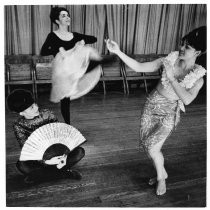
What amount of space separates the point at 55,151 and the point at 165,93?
1.01m

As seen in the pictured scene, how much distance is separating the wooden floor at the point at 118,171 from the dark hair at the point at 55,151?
28 centimetres

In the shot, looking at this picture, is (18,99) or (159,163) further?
(159,163)

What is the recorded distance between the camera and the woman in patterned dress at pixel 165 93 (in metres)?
1.88

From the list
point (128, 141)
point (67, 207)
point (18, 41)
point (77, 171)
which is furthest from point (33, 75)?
point (67, 207)

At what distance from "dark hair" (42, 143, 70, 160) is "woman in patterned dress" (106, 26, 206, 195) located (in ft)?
2.16

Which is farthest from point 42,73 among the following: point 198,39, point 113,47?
point 198,39

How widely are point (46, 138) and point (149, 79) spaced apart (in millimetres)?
2920

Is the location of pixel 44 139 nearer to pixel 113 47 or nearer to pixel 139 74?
pixel 113 47

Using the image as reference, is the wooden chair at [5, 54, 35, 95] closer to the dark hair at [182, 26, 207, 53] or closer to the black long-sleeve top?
the black long-sleeve top

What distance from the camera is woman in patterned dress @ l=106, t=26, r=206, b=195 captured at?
1.88 metres

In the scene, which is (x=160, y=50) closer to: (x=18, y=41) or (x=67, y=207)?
(x=18, y=41)

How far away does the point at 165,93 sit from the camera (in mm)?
2035

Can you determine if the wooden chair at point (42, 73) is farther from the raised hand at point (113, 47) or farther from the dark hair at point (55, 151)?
the raised hand at point (113, 47)
